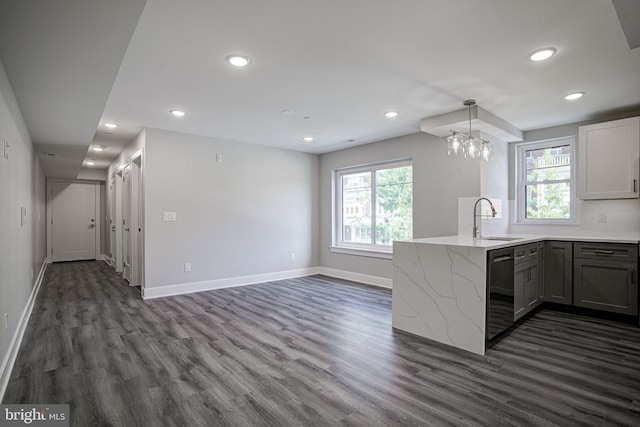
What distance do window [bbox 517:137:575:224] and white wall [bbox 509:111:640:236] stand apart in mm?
85

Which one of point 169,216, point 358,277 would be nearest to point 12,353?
point 169,216

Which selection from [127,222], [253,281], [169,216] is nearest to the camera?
[169,216]

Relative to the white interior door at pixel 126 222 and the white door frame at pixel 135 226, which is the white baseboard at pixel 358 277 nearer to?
the white door frame at pixel 135 226

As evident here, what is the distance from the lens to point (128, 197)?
20.5 ft

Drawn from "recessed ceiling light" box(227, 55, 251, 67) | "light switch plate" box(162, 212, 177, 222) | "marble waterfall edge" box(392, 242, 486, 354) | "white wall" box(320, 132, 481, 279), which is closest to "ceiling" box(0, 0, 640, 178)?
"recessed ceiling light" box(227, 55, 251, 67)

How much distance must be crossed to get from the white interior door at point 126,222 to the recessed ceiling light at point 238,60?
13.3ft

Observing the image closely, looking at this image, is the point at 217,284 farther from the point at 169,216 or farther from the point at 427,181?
the point at 427,181

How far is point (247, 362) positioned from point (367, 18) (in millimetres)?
2596

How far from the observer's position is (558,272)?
13.4 ft

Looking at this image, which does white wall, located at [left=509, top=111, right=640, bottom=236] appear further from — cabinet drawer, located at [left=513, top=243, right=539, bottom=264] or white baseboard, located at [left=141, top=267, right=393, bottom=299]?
white baseboard, located at [left=141, top=267, right=393, bottom=299]

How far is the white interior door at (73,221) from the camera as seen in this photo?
8625 mm

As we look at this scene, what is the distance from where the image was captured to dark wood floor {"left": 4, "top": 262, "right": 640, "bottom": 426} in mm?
2006

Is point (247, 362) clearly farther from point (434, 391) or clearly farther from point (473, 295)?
point (473, 295)

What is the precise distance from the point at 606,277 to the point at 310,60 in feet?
12.7
